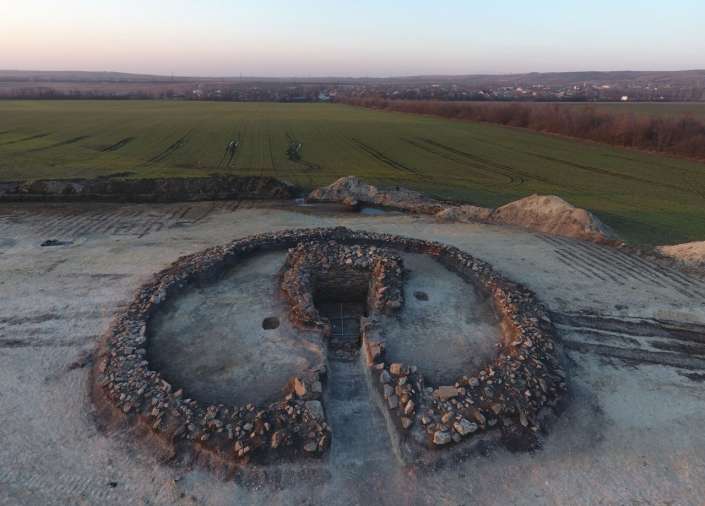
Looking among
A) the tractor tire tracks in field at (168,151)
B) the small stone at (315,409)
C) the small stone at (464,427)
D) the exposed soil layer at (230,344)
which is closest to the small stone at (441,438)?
the small stone at (464,427)

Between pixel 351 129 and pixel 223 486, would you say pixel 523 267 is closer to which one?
pixel 223 486

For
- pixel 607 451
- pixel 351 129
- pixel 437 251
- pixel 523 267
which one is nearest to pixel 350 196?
pixel 437 251

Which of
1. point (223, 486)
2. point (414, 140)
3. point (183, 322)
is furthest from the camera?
point (414, 140)

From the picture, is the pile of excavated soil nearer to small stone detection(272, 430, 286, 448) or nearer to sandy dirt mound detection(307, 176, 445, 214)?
sandy dirt mound detection(307, 176, 445, 214)

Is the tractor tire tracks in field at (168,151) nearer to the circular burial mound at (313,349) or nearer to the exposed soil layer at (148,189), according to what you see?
the exposed soil layer at (148,189)

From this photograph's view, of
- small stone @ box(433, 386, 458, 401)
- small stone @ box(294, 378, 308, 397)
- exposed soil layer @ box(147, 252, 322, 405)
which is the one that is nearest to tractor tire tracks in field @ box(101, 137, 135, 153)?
exposed soil layer @ box(147, 252, 322, 405)

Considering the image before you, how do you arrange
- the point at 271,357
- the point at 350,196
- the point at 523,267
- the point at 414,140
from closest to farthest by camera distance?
1. the point at 271,357
2. the point at 523,267
3. the point at 350,196
4. the point at 414,140
